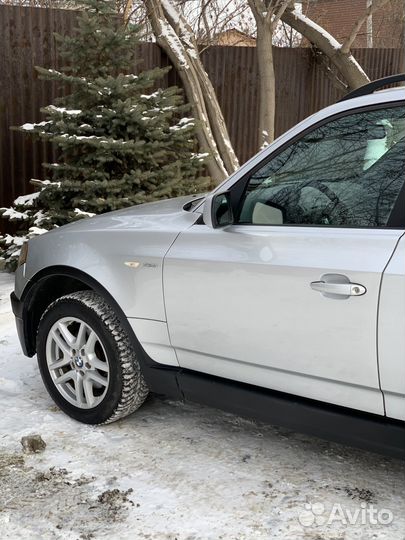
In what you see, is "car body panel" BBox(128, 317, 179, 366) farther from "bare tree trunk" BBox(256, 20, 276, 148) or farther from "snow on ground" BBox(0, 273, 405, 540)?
"bare tree trunk" BBox(256, 20, 276, 148)

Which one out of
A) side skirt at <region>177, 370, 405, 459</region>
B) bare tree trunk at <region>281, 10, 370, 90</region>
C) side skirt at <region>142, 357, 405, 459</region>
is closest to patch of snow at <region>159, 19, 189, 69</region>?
bare tree trunk at <region>281, 10, 370, 90</region>

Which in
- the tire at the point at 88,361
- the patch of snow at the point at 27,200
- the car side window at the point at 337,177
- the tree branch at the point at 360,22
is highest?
the tree branch at the point at 360,22

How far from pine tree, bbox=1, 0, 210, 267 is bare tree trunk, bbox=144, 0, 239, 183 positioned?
1108 mm

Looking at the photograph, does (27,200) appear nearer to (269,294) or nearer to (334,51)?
(269,294)

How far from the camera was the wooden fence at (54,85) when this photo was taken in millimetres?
7547

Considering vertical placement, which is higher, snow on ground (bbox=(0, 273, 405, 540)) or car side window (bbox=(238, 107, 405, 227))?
car side window (bbox=(238, 107, 405, 227))

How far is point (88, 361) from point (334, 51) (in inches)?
308

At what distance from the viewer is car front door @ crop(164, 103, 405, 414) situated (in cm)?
236

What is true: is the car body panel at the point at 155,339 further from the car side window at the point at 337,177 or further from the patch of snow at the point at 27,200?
the patch of snow at the point at 27,200

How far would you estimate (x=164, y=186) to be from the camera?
6.65 m

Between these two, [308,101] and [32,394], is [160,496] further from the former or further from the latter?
[308,101]

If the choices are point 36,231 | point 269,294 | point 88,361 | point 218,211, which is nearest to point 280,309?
point 269,294

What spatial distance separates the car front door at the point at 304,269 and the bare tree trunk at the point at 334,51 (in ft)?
24.3

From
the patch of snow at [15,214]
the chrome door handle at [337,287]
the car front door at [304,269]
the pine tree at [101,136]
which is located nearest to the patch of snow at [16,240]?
the pine tree at [101,136]
